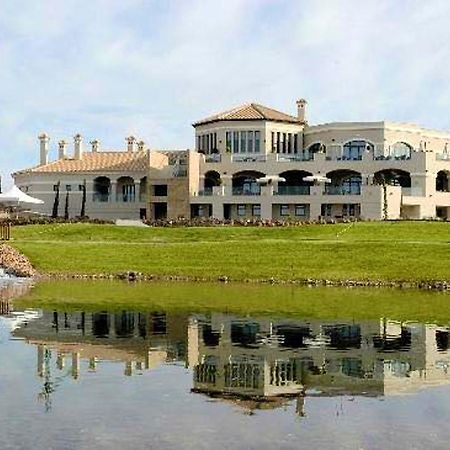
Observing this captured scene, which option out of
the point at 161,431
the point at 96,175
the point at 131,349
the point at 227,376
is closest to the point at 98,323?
the point at 131,349

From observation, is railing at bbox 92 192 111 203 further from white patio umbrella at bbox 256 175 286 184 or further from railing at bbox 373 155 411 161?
railing at bbox 373 155 411 161

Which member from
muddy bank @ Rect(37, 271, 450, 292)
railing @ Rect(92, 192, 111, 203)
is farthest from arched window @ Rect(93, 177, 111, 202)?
muddy bank @ Rect(37, 271, 450, 292)

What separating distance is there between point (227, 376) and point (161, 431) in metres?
5.87

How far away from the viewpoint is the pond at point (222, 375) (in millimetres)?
16516

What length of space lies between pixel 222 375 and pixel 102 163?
292ft

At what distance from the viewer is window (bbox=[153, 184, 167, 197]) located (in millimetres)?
100488

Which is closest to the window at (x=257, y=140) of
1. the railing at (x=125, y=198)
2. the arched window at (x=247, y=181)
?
the arched window at (x=247, y=181)

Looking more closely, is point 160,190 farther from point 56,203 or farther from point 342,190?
point 342,190

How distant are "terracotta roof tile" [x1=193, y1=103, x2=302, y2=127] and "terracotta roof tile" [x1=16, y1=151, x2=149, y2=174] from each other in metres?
8.81

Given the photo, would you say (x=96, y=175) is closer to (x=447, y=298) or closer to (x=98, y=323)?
(x=447, y=298)

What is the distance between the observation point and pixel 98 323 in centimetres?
3222

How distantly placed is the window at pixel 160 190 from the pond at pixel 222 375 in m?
61.0

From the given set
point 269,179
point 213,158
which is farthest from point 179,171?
point 269,179

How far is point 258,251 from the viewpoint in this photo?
196 feet
